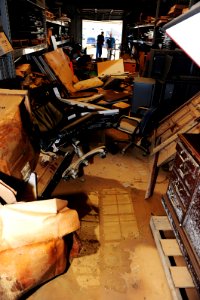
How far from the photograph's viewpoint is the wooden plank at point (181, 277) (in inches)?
65.2

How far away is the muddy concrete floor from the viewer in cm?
177

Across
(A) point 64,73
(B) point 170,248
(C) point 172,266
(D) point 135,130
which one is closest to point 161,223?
(B) point 170,248

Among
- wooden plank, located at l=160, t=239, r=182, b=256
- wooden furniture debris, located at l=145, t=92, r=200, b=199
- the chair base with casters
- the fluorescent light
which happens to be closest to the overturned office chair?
the chair base with casters

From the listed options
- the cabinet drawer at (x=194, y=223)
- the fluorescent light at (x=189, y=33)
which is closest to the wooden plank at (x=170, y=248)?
the cabinet drawer at (x=194, y=223)

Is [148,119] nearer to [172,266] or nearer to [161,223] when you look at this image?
[161,223]

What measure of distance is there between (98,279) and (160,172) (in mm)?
1870

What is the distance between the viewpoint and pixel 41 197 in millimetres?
2305

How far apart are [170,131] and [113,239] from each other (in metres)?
1.73

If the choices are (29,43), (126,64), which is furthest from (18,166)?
(126,64)

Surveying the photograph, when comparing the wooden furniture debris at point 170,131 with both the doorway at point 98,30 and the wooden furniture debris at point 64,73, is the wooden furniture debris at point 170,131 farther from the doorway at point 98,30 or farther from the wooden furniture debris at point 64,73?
the doorway at point 98,30

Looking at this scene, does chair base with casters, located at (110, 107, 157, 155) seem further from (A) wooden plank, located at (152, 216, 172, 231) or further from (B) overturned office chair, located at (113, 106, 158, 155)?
(A) wooden plank, located at (152, 216, 172, 231)

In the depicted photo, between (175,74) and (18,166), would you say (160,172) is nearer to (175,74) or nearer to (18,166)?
(18,166)

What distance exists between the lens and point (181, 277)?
1713mm

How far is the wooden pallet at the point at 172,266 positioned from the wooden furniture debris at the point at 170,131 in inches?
22.7
